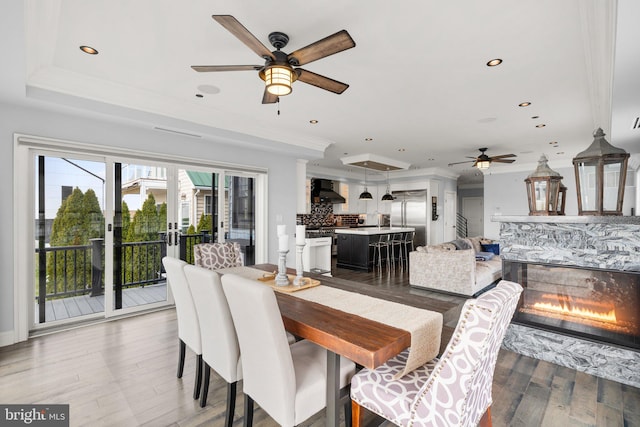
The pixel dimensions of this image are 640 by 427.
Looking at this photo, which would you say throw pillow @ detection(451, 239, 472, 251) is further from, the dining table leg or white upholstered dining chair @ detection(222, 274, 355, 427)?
the dining table leg

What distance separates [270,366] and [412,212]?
8.65 m

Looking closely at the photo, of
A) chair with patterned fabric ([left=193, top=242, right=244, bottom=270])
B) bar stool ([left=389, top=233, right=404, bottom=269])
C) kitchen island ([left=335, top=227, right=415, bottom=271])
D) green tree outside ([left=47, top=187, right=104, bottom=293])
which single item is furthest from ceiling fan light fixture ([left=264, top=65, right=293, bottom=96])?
bar stool ([left=389, top=233, right=404, bottom=269])

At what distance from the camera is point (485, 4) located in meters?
1.96

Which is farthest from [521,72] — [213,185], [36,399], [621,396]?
[36,399]

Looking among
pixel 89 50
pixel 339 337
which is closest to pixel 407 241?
pixel 339 337

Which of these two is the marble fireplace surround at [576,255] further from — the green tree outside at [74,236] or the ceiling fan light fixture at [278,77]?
the green tree outside at [74,236]

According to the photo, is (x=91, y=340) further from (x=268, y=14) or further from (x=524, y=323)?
(x=524, y=323)

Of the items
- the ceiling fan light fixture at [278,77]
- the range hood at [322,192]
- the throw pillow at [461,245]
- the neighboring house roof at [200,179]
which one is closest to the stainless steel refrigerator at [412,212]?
the range hood at [322,192]

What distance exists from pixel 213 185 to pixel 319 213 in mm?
5023

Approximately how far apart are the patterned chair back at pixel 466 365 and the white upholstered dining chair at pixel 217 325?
3.48ft

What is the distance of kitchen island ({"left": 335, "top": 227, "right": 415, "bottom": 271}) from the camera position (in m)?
6.84

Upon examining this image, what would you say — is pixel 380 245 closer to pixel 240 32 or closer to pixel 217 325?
pixel 217 325

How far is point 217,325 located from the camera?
1.81 metres

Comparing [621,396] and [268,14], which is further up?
[268,14]
